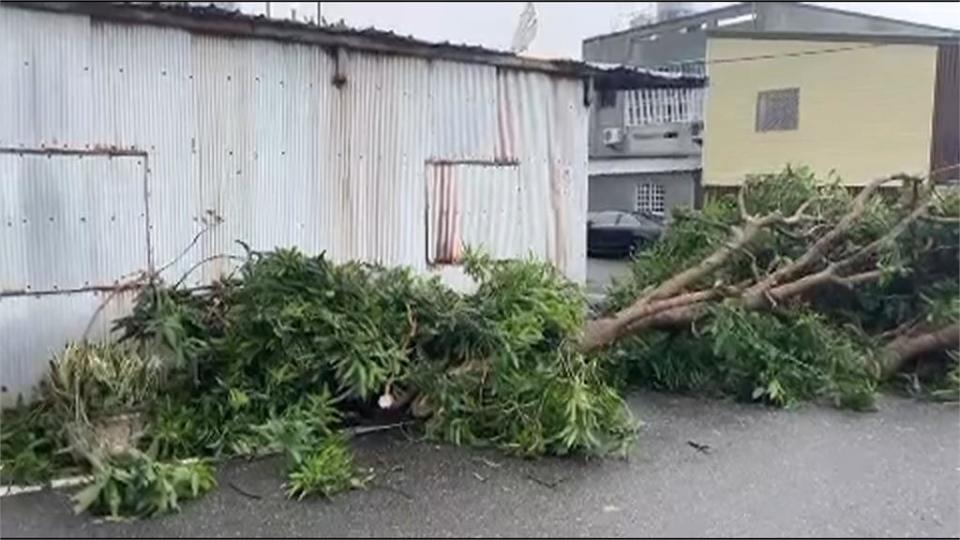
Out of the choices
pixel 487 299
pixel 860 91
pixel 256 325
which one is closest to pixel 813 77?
pixel 860 91

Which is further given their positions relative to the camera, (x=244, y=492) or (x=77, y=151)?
(x=77, y=151)

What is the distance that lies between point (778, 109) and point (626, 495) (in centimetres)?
1928

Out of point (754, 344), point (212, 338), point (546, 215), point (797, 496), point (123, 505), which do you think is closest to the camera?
point (123, 505)

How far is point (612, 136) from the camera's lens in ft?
87.6

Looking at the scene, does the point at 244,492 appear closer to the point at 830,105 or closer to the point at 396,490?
the point at 396,490

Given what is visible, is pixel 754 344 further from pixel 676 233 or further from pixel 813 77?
pixel 813 77

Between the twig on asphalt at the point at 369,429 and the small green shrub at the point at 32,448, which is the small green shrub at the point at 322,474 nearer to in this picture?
the twig on asphalt at the point at 369,429

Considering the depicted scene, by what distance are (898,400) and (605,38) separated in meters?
29.9

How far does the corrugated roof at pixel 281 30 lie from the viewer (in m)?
6.27

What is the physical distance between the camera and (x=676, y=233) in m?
9.23

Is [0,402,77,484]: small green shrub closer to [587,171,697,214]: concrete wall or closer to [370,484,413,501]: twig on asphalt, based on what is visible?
[370,484,413,501]: twig on asphalt

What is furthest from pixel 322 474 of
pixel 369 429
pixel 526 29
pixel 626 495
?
pixel 526 29

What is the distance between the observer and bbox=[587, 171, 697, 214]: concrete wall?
25.5 meters

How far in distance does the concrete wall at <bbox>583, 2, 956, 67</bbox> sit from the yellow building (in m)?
3.85
